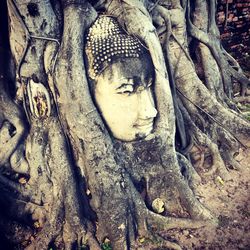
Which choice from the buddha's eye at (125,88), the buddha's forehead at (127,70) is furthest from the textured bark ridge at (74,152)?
the buddha's eye at (125,88)

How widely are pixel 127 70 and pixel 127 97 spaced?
31 cm

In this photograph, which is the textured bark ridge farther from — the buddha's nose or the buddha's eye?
the buddha's eye

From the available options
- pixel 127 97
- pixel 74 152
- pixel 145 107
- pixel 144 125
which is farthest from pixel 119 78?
pixel 74 152

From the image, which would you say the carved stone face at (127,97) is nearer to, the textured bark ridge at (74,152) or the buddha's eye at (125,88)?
the buddha's eye at (125,88)

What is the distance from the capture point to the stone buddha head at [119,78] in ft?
10.6

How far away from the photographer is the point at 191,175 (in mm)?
4059

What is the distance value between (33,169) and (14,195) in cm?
42

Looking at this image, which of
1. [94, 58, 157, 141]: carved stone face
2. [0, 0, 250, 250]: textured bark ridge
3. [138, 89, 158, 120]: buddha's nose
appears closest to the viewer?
[0, 0, 250, 250]: textured bark ridge

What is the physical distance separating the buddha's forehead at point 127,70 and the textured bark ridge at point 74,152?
20 cm

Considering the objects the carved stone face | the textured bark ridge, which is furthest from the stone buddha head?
the textured bark ridge

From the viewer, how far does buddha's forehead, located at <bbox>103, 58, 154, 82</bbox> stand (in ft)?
10.7

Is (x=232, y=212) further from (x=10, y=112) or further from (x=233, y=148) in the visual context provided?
(x=10, y=112)

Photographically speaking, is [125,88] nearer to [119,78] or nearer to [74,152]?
[119,78]

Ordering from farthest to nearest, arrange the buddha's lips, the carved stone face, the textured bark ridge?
the buddha's lips
the carved stone face
the textured bark ridge
